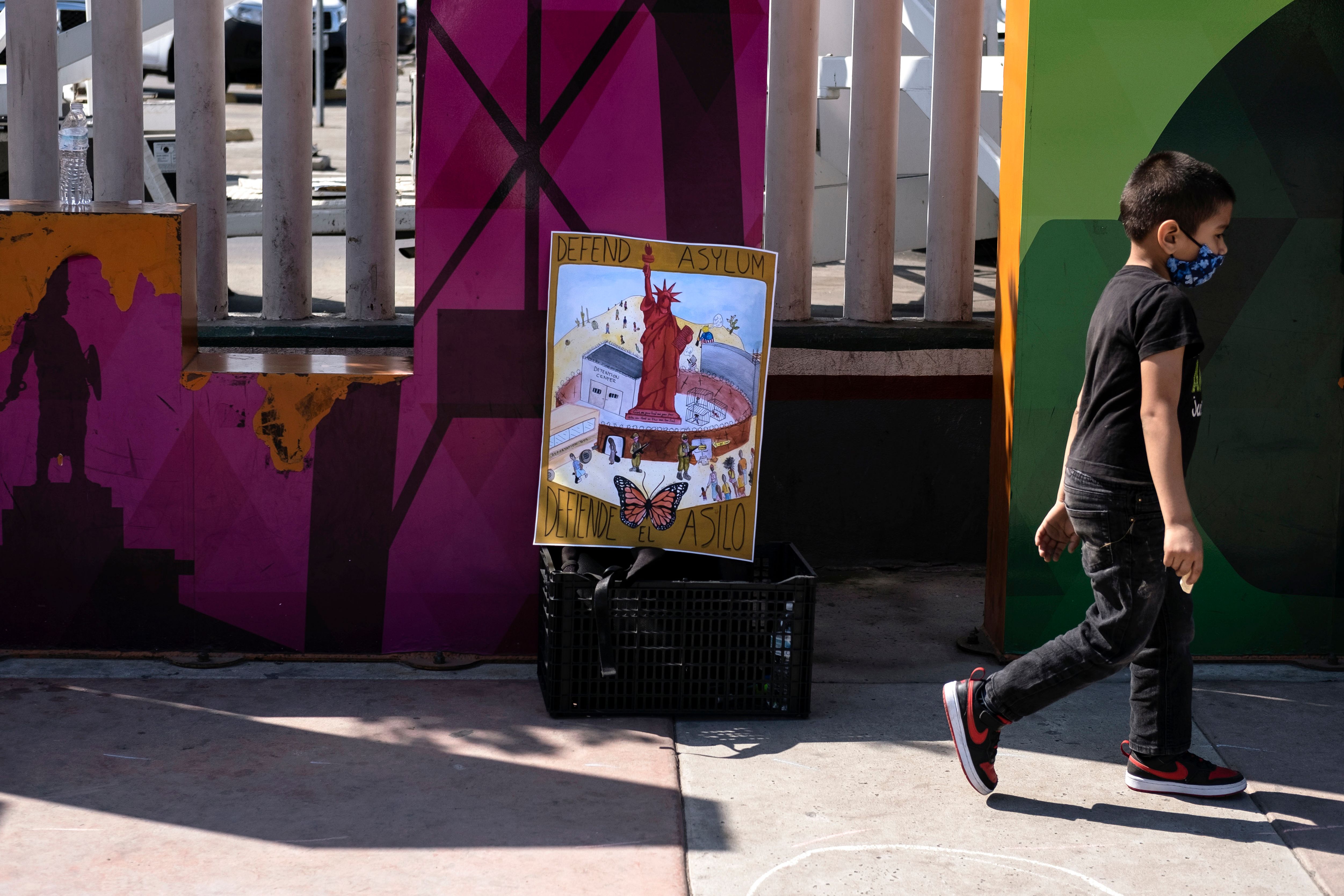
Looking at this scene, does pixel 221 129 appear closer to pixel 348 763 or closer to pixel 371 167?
pixel 371 167

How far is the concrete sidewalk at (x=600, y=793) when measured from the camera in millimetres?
3518

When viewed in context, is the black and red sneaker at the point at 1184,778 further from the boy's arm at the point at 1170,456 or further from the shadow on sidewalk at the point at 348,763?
the shadow on sidewalk at the point at 348,763

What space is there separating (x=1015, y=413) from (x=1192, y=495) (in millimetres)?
696

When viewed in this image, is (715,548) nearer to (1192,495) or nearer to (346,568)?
(346,568)

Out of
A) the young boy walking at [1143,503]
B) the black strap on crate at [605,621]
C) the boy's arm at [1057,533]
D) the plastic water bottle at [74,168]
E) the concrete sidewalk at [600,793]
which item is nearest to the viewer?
the concrete sidewalk at [600,793]

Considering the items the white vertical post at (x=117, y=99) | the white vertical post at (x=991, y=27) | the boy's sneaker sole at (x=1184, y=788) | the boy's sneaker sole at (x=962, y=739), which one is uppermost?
the white vertical post at (x=991, y=27)

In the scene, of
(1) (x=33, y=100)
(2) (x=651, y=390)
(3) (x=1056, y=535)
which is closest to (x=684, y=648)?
(2) (x=651, y=390)

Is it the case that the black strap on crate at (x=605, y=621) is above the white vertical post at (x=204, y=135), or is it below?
below

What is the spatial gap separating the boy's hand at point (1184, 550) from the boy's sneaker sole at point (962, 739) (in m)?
0.77

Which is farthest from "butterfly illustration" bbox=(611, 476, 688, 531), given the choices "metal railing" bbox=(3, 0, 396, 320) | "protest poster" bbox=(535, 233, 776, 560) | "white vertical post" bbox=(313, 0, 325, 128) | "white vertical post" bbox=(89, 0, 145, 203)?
"white vertical post" bbox=(313, 0, 325, 128)

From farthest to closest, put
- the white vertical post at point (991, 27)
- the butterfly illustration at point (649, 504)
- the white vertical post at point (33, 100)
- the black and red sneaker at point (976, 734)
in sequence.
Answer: the white vertical post at point (991, 27), the white vertical post at point (33, 100), the butterfly illustration at point (649, 504), the black and red sneaker at point (976, 734)

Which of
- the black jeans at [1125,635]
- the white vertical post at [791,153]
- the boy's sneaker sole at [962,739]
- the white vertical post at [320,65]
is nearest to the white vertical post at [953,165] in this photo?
the white vertical post at [791,153]

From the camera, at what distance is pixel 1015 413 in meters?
4.92

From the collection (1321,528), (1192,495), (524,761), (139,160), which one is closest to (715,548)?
(524,761)
